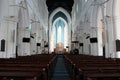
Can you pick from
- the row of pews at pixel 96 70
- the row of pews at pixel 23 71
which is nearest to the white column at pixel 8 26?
the row of pews at pixel 23 71

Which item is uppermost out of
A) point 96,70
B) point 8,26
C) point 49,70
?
point 8,26

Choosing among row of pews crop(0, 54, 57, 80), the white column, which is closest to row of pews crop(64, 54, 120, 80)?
row of pews crop(0, 54, 57, 80)

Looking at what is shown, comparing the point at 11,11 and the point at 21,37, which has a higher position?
the point at 11,11

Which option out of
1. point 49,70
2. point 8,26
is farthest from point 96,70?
point 8,26

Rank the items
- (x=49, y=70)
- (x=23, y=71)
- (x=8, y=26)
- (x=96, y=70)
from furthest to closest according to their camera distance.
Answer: (x=8, y=26) < (x=49, y=70) < (x=96, y=70) < (x=23, y=71)

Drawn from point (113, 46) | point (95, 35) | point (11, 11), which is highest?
point (11, 11)

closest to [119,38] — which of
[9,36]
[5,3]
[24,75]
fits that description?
[9,36]

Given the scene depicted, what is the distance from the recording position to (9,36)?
14.9 meters

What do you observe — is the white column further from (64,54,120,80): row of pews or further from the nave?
(64,54,120,80): row of pews

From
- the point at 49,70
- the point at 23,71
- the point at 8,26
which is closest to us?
the point at 23,71

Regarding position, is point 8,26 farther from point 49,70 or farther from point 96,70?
point 96,70

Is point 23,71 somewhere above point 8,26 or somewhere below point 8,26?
below

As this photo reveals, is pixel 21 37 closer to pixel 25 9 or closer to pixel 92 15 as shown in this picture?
pixel 25 9

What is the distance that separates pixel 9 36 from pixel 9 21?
123 cm
